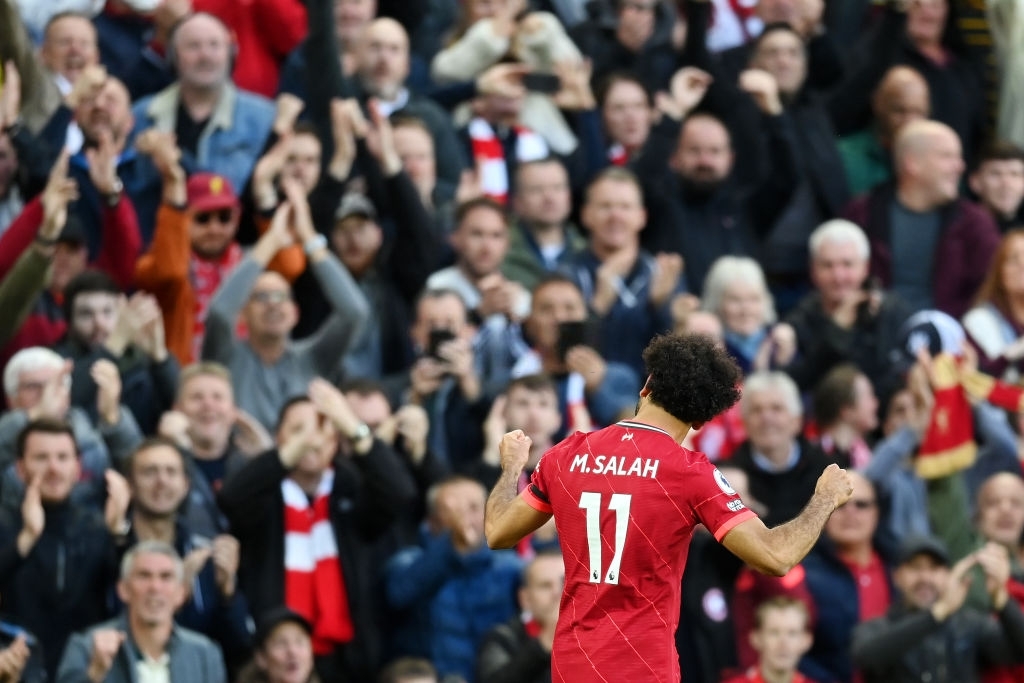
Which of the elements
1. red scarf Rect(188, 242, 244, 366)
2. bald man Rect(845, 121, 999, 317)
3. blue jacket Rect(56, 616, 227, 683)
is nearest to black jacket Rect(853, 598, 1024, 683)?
bald man Rect(845, 121, 999, 317)

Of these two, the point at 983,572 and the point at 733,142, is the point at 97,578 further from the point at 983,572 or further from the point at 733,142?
the point at 733,142

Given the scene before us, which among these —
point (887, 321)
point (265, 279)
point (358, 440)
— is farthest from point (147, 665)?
point (887, 321)

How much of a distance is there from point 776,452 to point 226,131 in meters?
3.62

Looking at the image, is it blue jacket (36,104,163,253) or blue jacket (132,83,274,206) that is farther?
blue jacket (132,83,274,206)

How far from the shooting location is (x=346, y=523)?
11969mm

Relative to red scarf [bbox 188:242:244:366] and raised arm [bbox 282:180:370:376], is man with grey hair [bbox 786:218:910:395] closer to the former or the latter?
raised arm [bbox 282:180:370:376]

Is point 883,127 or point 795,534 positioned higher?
point 795,534

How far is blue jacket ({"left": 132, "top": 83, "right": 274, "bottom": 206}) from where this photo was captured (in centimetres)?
1354

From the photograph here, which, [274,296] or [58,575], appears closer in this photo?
[58,575]

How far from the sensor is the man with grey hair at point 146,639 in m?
10.9

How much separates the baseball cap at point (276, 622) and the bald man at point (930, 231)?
186 inches

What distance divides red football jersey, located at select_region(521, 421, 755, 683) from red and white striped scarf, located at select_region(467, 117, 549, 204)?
269 inches

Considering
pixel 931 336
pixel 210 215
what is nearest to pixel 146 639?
pixel 210 215

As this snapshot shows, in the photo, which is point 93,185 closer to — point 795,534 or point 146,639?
point 146,639
